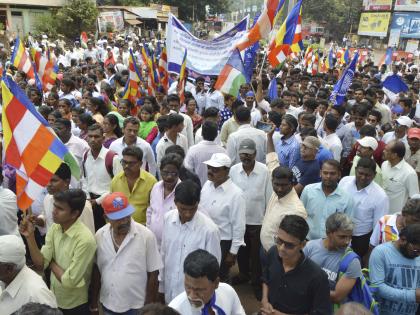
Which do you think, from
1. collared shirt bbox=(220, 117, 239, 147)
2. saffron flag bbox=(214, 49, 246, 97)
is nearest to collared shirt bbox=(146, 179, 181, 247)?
collared shirt bbox=(220, 117, 239, 147)

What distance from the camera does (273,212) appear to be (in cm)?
382

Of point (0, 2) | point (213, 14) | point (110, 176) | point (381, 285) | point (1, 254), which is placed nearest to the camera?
point (1, 254)

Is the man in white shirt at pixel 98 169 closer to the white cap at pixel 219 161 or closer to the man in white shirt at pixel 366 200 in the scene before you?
the white cap at pixel 219 161

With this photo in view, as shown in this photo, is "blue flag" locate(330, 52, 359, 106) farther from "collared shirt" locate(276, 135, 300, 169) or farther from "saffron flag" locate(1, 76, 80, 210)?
"saffron flag" locate(1, 76, 80, 210)

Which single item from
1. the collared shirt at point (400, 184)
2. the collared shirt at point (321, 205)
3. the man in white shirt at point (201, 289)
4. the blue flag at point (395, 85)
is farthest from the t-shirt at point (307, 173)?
the blue flag at point (395, 85)

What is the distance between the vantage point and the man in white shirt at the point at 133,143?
5.18m

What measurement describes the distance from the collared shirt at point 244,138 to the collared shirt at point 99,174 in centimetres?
152

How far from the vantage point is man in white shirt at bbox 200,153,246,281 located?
3947 millimetres

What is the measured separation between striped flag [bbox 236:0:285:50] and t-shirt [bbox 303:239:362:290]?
19.1 feet

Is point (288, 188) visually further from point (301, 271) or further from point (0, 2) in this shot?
point (0, 2)

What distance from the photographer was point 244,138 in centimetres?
536

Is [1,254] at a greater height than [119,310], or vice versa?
[1,254]

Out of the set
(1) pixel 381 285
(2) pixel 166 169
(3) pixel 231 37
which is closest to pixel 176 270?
(2) pixel 166 169

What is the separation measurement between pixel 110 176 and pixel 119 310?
6.30ft
